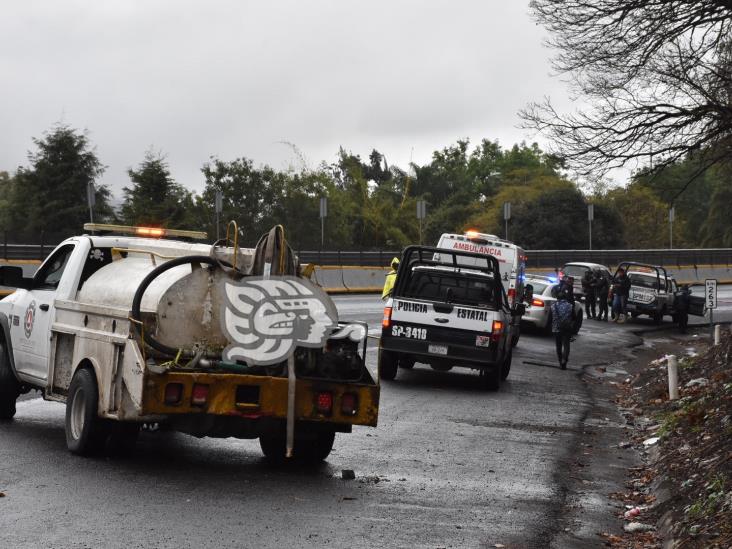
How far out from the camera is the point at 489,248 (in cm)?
2773

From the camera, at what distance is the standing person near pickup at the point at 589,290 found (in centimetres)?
3762

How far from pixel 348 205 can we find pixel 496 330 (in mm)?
61719

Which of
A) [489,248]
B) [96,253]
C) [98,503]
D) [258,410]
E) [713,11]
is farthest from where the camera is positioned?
[489,248]

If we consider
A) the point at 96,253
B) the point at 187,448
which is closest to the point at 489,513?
the point at 187,448

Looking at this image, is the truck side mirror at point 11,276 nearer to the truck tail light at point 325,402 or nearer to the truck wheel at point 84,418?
the truck wheel at point 84,418

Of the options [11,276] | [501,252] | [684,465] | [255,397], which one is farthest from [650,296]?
Answer: [255,397]

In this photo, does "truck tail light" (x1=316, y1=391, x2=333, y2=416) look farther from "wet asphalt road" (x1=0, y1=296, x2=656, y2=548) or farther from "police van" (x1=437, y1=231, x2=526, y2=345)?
"police van" (x1=437, y1=231, x2=526, y2=345)

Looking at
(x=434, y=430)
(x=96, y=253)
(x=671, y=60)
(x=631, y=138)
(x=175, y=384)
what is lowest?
(x=434, y=430)

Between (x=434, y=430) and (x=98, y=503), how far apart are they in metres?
5.97

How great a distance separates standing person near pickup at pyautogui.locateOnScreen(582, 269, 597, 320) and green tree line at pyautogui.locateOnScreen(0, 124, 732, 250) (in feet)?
30.0

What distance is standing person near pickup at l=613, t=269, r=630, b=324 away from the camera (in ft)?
119

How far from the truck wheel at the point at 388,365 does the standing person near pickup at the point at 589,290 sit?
20135 millimetres

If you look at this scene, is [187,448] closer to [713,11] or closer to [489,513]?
[489,513]

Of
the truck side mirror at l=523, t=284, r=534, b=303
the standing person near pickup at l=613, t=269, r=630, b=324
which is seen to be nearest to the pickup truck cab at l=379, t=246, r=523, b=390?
the truck side mirror at l=523, t=284, r=534, b=303
